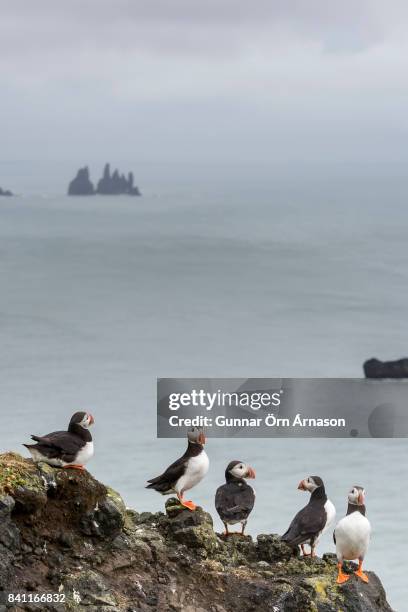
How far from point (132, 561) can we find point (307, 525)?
3309 mm

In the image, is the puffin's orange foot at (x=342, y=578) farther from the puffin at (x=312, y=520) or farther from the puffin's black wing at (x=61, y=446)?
the puffin's black wing at (x=61, y=446)

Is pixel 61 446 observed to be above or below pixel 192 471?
above

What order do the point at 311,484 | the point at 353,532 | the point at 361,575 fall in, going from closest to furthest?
the point at 353,532 → the point at 361,575 → the point at 311,484

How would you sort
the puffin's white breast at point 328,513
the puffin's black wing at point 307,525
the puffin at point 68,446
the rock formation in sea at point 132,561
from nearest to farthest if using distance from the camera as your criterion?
1. the rock formation in sea at point 132,561
2. the puffin at point 68,446
3. the puffin's black wing at point 307,525
4. the puffin's white breast at point 328,513

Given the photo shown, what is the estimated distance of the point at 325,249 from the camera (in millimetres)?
191625

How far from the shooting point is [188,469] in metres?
26.0

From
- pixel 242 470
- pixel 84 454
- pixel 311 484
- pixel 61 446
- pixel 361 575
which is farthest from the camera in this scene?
pixel 242 470

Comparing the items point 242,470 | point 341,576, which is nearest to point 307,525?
point 341,576

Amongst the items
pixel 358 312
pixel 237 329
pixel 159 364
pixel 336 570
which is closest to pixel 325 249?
pixel 358 312

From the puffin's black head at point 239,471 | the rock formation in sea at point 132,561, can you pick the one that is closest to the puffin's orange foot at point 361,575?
the rock formation in sea at point 132,561

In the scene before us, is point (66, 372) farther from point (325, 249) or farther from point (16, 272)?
Answer: point (325, 249)

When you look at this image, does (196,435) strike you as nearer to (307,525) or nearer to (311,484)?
(311,484)

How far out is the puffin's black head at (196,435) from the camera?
2592 centimetres

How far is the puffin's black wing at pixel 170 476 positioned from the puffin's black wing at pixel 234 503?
37.9 inches
